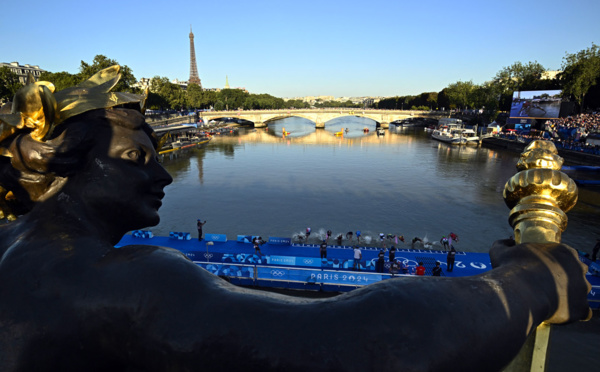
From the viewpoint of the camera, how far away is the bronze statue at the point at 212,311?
100cm

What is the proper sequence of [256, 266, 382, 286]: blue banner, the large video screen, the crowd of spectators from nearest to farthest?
[256, 266, 382, 286]: blue banner, the crowd of spectators, the large video screen

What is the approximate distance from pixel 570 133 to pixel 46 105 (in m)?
54.7

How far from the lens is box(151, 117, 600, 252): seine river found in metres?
19.6

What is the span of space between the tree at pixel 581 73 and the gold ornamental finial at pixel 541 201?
58871 mm

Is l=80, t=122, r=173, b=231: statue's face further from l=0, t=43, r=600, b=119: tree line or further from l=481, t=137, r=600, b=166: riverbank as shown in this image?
l=481, t=137, r=600, b=166: riverbank

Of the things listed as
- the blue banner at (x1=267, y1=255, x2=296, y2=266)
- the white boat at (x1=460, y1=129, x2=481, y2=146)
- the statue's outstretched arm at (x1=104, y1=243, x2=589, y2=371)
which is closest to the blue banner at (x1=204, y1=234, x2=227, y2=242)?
the blue banner at (x1=267, y1=255, x2=296, y2=266)

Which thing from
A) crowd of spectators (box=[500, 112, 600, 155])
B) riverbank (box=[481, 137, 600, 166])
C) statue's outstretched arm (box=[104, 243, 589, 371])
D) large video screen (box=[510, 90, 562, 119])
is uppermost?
large video screen (box=[510, 90, 562, 119])

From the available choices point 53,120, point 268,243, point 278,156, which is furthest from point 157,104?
point 53,120

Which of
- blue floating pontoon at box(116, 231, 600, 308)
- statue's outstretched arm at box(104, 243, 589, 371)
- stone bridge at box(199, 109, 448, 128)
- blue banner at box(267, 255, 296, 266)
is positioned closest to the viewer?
statue's outstretched arm at box(104, 243, 589, 371)

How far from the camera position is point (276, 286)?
1273 centimetres

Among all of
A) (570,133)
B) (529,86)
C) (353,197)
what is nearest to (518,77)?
(529,86)

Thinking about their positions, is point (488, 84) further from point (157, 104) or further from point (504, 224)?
point (157, 104)

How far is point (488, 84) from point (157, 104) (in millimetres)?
65292

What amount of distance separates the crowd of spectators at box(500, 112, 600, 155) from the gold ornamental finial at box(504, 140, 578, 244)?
137 ft
